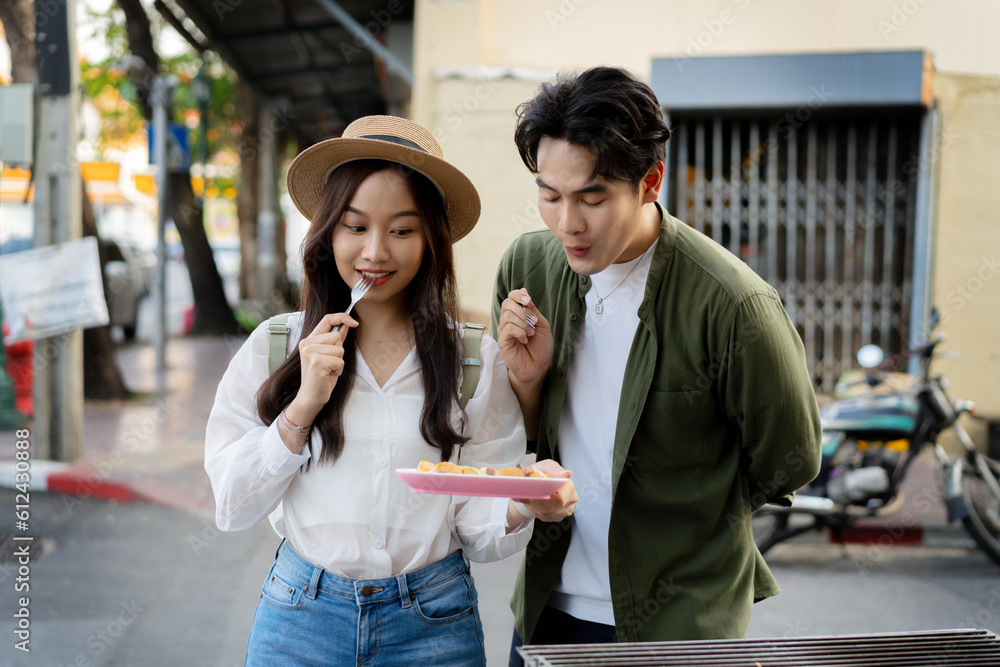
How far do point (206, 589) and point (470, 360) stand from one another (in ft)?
11.8

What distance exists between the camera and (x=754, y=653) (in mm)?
1589

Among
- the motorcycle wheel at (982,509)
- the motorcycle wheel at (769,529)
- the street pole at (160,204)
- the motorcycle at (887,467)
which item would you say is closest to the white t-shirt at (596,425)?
the motorcycle wheel at (769,529)

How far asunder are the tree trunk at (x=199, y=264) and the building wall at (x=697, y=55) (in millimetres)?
8088

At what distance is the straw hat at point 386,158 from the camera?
1903 millimetres

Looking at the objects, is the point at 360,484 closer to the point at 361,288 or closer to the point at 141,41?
the point at 361,288

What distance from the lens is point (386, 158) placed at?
193 centimetres

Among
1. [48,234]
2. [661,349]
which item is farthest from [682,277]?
[48,234]

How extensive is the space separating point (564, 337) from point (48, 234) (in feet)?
19.4

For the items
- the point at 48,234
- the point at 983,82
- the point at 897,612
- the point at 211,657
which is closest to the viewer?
the point at 211,657

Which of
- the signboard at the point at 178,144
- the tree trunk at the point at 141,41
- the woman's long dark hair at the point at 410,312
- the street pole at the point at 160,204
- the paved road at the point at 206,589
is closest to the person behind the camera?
the woman's long dark hair at the point at 410,312

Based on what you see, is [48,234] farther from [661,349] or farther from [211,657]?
[661,349]

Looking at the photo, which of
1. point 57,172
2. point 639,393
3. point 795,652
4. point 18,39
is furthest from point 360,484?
point 18,39

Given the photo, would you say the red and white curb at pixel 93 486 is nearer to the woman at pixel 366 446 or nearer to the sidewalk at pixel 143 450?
the sidewalk at pixel 143 450

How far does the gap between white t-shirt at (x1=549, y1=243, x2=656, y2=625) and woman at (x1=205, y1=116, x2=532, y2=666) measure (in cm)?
20
